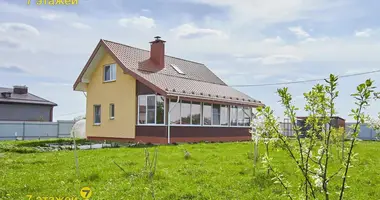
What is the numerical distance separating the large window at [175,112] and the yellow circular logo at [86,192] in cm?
1095

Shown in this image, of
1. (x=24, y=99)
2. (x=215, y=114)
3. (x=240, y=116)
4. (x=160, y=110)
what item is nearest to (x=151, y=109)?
(x=160, y=110)

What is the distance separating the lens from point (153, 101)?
688 inches

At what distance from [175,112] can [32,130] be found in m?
14.4

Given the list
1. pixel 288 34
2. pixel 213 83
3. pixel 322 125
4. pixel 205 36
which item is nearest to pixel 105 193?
pixel 322 125

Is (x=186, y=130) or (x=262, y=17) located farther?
(x=186, y=130)

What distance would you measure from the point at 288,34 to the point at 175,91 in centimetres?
957

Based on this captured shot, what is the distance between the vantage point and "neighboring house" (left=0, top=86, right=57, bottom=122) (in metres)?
31.3

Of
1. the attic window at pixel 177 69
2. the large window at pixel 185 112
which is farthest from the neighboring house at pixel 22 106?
the large window at pixel 185 112

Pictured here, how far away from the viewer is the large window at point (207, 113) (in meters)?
19.2

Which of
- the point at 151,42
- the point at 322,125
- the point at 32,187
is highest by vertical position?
the point at 151,42

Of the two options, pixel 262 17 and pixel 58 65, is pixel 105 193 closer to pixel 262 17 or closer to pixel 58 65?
pixel 262 17

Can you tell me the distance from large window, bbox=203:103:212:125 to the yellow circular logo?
43.5ft

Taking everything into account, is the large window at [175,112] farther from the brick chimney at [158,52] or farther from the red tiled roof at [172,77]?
the brick chimney at [158,52]

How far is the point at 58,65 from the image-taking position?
13.0 m
